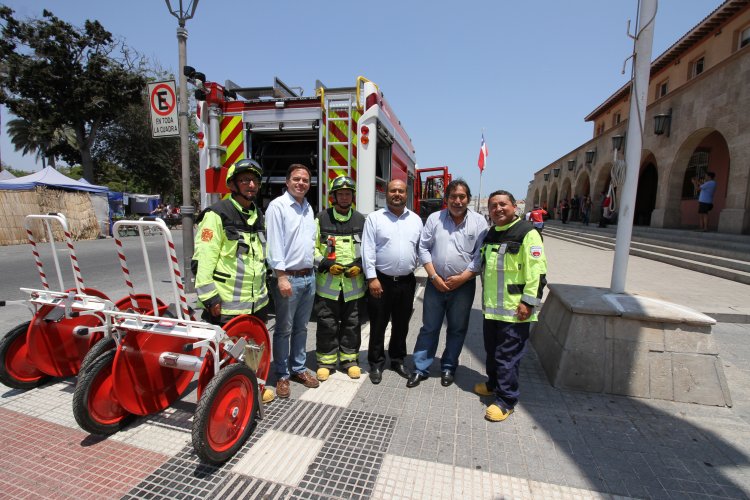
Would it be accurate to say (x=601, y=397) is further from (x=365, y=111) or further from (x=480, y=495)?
(x=365, y=111)

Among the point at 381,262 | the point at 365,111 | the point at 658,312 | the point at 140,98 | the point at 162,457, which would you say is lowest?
the point at 162,457

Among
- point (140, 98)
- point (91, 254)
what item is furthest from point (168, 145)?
point (91, 254)

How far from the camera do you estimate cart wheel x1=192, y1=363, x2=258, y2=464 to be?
2141 millimetres

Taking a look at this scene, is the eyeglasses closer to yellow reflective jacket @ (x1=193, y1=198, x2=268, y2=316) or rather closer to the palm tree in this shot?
yellow reflective jacket @ (x1=193, y1=198, x2=268, y2=316)

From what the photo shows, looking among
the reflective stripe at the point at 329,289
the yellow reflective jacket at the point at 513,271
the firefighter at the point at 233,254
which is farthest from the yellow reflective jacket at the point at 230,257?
the yellow reflective jacket at the point at 513,271

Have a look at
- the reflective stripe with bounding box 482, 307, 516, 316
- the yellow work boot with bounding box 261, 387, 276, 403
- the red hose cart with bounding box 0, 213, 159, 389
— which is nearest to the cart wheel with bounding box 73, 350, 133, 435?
the red hose cart with bounding box 0, 213, 159, 389

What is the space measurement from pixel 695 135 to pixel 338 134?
12.4 m

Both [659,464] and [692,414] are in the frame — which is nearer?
[659,464]

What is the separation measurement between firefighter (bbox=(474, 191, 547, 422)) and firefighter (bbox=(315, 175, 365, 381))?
1.22 meters

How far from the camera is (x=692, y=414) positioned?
296 cm

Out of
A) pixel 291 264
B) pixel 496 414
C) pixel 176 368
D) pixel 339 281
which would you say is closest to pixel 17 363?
pixel 176 368

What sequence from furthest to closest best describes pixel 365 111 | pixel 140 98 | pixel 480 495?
pixel 140 98
pixel 365 111
pixel 480 495

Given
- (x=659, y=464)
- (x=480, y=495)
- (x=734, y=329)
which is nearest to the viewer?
(x=480, y=495)

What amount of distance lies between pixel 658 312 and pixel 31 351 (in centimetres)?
522
